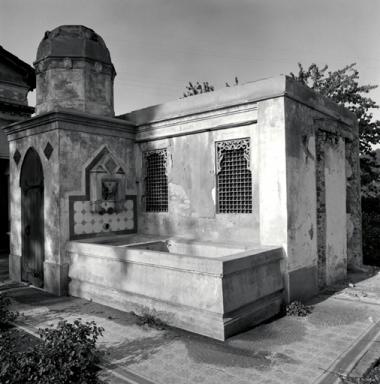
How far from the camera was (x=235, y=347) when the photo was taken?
475cm

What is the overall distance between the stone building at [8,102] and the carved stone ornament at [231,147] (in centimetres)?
956

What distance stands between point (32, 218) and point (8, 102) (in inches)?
275

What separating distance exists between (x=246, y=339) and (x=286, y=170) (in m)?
2.97

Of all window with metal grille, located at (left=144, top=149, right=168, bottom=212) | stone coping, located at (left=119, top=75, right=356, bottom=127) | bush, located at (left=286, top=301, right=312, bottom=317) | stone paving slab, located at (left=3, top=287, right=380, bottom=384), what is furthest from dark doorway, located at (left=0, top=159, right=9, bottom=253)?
bush, located at (left=286, top=301, right=312, bottom=317)

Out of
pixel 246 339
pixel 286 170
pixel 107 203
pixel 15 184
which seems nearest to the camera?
pixel 246 339

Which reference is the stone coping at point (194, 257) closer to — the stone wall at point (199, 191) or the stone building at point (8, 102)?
the stone wall at point (199, 191)

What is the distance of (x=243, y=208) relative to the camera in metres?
7.32

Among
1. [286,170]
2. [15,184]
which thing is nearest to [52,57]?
[15,184]

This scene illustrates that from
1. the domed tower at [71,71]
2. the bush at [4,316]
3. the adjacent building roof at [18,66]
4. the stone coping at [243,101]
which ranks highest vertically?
the adjacent building roof at [18,66]

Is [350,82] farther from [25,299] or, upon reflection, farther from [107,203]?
[25,299]

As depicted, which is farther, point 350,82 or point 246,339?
point 350,82

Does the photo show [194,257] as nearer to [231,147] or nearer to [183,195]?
[231,147]

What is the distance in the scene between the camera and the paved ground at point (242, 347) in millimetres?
4020

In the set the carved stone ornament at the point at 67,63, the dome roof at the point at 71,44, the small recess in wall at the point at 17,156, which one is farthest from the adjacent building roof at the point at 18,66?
the carved stone ornament at the point at 67,63
